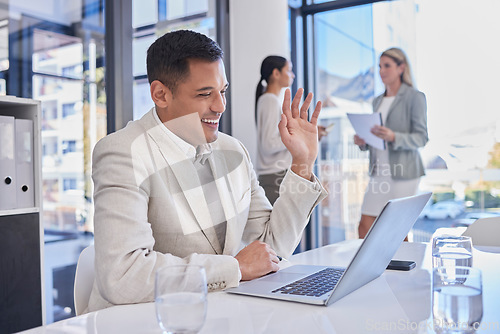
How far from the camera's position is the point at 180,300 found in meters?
0.65

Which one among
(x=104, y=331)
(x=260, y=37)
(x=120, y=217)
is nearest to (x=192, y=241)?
(x=120, y=217)

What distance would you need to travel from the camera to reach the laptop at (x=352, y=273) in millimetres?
883

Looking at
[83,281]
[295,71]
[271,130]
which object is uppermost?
[295,71]

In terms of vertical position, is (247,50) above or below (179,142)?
above

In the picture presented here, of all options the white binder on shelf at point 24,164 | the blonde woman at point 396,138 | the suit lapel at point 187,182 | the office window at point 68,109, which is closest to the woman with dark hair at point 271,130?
the blonde woman at point 396,138

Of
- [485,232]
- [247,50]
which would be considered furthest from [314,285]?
[247,50]

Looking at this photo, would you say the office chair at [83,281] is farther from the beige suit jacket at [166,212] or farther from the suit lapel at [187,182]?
the suit lapel at [187,182]

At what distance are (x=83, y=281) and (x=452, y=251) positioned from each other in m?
0.94

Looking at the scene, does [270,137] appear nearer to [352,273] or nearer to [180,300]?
[352,273]

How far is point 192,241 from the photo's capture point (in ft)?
4.28

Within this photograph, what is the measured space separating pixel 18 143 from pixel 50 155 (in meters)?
0.57

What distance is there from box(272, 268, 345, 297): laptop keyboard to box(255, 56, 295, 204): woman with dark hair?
2.21m

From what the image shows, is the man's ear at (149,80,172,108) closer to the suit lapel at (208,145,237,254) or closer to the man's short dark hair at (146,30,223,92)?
the man's short dark hair at (146,30,223,92)

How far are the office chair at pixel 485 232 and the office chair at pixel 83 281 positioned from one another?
1.41m
